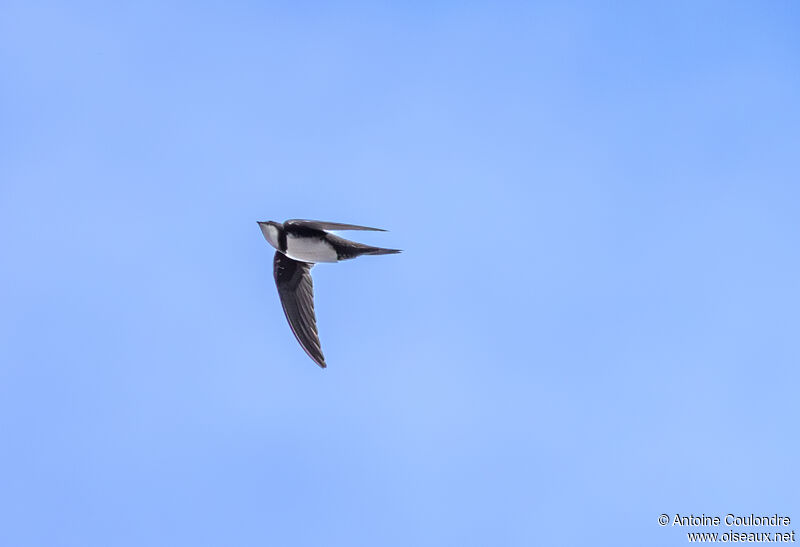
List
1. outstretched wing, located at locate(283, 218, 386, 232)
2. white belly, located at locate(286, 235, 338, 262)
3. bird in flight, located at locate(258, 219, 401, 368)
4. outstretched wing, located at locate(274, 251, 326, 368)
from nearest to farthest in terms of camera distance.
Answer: outstretched wing, located at locate(283, 218, 386, 232), bird in flight, located at locate(258, 219, 401, 368), white belly, located at locate(286, 235, 338, 262), outstretched wing, located at locate(274, 251, 326, 368)

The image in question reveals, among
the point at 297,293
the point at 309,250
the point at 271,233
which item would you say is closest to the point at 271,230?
the point at 271,233

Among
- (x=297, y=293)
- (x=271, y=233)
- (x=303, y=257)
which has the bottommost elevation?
(x=297, y=293)

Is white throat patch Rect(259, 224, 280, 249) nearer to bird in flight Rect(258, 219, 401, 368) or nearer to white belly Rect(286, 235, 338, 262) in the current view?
bird in flight Rect(258, 219, 401, 368)

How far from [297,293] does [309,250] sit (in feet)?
3.41

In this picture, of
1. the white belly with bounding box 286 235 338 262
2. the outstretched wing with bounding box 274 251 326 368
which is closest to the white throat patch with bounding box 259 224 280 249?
the white belly with bounding box 286 235 338 262

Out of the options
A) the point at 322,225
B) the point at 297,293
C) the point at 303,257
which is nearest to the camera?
the point at 322,225

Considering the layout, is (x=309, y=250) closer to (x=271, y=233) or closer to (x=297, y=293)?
(x=271, y=233)

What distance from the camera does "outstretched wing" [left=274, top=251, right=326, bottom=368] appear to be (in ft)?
47.3

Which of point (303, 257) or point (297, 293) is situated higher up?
point (303, 257)

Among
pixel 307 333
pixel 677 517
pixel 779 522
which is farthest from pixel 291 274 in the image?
pixel 779 522

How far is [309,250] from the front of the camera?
1395 centimetres

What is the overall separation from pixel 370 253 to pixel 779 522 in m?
7.12

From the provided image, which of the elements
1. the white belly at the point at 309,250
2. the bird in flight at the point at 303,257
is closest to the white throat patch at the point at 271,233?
the bird in flight at the point at 303,257

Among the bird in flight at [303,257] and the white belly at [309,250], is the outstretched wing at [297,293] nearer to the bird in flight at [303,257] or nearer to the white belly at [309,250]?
the bird in flight at [303,257]
